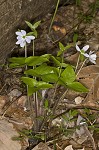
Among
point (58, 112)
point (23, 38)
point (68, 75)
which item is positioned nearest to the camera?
point (68, 75)

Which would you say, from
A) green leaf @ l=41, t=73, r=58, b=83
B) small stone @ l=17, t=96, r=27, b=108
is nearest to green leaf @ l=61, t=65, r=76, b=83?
green leaf @ l=41, t=73, r=58, b=83

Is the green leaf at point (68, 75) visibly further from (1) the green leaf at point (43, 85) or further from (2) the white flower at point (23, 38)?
(2) the white flower at point (23, 38)

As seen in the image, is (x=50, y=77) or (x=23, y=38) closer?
(x=50, y=77)

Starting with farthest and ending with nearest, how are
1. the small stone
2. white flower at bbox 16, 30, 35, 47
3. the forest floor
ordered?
the small stone → the forest floor → white flower at bbox 16, 30, 35, 47

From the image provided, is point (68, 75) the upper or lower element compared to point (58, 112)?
upper

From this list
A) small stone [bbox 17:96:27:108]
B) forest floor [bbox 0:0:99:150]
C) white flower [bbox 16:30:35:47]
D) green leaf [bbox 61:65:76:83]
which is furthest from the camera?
small stone [bbox 17:96:27:108]

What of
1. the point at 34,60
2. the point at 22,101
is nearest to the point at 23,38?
the point at 34,60

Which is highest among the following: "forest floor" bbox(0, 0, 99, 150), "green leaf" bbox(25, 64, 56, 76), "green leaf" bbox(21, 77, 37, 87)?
"green leaf" bbox(25, 64, 56, 76)

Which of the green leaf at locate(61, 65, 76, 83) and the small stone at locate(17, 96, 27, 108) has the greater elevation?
the green leaf at locate(61, 65, 76, 83)

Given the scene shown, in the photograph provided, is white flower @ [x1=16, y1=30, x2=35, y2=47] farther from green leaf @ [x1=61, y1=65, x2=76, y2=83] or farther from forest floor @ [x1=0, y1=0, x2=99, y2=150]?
forest floor @ [x1=0, y1=0, x2=99, y2=150]

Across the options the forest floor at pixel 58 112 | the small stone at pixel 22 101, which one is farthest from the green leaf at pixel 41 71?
the small stone at pixel 22 101

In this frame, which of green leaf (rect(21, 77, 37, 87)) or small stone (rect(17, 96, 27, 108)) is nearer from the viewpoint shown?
green leaf (rect(21, 77, 37, 87))

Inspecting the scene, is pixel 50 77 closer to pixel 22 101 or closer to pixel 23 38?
pixel 23 38
